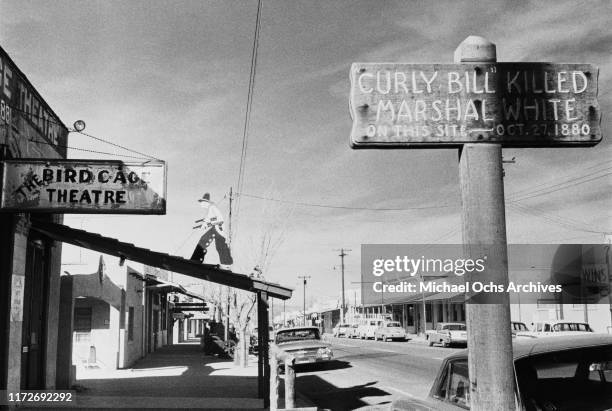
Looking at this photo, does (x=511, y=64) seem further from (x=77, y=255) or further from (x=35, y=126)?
(x=77, y=255)

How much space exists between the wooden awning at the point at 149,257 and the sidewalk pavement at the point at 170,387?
92.6 inches

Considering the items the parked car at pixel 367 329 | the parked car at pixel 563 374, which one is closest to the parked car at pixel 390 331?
the parked car at pixel 367 329

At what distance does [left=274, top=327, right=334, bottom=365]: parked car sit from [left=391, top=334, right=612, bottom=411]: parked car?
17.4m

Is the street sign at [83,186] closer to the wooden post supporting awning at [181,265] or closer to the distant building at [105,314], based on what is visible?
the wooden post supporting awning at [181,265]

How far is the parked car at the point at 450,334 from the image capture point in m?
32.9

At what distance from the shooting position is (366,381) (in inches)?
685

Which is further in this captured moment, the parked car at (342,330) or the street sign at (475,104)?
the parked car at (342,330)

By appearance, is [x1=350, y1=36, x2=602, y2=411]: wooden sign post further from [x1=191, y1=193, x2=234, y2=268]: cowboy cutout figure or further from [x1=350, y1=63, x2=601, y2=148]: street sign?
[x1=191, y1=193, x2=234, y2=268]: cowboy cutout figure

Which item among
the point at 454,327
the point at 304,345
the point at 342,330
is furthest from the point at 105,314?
the point at 342,330

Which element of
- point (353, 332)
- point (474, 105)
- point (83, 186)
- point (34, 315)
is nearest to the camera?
point (474, 105)

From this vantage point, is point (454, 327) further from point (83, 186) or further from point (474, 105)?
point (474, 105)

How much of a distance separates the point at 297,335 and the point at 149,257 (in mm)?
12500

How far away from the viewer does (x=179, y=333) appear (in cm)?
5409

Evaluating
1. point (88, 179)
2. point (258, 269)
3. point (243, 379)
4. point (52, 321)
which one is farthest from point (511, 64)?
point (258, 269)
